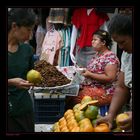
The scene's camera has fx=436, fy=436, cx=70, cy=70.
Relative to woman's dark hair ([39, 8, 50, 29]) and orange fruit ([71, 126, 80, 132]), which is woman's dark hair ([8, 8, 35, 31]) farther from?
woman's dark hair ([39, 8, 50, 29])

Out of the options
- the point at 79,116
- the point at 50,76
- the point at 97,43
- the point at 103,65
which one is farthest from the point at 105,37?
the point at 79,116

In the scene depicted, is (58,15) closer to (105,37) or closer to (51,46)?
(51,46)

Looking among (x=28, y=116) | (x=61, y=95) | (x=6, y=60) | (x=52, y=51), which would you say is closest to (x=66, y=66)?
(x=52, y=51)

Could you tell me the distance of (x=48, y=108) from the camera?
487 cm

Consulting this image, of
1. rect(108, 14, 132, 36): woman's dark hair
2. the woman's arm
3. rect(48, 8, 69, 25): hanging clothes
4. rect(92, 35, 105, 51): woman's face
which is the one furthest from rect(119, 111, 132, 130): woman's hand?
rect(48, 8, 69, 25): hanging clothes

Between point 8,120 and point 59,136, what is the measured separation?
49 cm

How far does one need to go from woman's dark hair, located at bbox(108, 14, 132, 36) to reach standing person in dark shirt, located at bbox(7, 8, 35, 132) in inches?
28.6

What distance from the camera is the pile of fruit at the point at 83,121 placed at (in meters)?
3.35

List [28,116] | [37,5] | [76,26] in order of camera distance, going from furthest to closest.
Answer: [76,26] < [28,116] < [37,5]

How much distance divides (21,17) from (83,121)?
983 millimetres

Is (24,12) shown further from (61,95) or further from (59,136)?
(61,95)

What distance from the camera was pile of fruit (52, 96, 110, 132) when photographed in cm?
335

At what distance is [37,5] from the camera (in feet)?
10.9

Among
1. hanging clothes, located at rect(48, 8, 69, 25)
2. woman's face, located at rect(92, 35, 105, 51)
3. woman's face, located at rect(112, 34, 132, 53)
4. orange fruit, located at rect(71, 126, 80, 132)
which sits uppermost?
hanging clothes, located at rect(48, 8, 69, 25)
